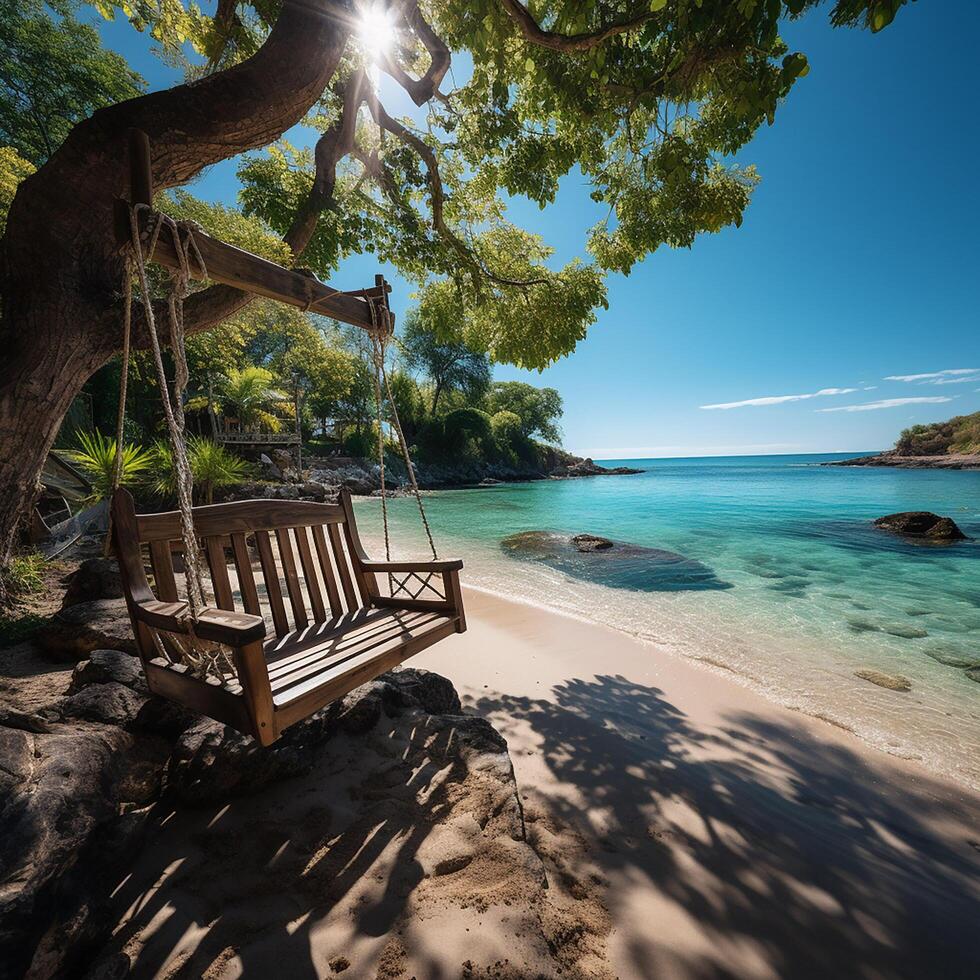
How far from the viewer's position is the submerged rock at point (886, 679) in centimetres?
450

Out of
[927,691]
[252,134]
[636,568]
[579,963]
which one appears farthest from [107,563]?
[636,568]

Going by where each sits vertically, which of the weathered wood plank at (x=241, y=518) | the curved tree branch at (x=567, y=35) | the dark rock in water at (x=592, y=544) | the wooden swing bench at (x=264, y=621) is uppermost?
the curved tree branch at (x=567, y=35)

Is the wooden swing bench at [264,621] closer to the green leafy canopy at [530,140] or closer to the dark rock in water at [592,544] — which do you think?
the green leafy canopy at [530,140]

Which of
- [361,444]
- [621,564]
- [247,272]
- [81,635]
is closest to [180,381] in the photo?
[247,272]

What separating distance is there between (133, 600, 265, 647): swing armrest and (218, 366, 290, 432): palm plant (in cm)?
1913

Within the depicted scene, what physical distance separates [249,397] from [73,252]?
18.9m

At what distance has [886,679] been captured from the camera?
4.66 m

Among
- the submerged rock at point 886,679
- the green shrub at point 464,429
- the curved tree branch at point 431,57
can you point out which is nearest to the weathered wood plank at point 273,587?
the curved tree branch at point 431,57

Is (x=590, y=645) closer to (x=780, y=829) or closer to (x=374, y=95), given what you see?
(x=780, y=829)

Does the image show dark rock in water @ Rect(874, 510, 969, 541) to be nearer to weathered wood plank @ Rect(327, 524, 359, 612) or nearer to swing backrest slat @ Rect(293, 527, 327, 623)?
weathered wood plank @ Rect(327, 524, 359, 612)

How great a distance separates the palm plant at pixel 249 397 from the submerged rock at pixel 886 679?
2149cm

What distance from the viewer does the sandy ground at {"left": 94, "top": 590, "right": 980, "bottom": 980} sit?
1530 millimetres

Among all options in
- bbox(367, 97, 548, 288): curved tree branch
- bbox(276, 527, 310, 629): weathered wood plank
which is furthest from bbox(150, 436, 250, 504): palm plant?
bbox(276, 527, 310, 629): weathered wood plank

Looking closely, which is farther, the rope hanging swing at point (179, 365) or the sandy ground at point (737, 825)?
the rope hanging swing at point (179, 365)
